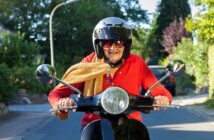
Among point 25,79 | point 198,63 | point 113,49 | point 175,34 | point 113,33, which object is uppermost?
point 113,33

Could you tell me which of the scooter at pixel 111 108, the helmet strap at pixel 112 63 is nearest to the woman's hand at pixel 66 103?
Answer: the scooter at pixel 111 108

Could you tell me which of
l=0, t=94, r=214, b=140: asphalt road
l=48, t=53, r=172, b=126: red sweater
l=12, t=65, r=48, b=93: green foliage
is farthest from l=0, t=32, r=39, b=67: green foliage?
l=48, t=53, r=172, b=126: red sweater

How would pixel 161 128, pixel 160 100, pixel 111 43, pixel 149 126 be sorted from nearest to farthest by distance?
1. pixel 160 100
2. pixel 111 43
3. pixel 161 128
4. pixel 149 126

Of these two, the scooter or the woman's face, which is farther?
the woman's face

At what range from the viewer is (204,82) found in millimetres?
24141

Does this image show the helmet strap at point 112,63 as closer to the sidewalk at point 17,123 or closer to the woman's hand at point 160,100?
the woman's hand at point 160,100

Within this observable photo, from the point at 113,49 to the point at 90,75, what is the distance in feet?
0.88

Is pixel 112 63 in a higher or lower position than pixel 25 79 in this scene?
higher

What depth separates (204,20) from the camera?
1570cm

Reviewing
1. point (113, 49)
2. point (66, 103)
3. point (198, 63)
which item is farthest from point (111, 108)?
point (198, 63)

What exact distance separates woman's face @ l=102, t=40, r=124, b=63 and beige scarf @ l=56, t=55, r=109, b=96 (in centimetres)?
8

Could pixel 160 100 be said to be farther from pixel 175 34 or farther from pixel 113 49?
pixel 175 34

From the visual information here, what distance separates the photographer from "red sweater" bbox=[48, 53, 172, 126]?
406 centimetres

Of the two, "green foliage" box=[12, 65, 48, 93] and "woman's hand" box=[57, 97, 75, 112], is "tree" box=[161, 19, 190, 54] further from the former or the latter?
"woman's hand" box=[57, 97, 75, 112]
